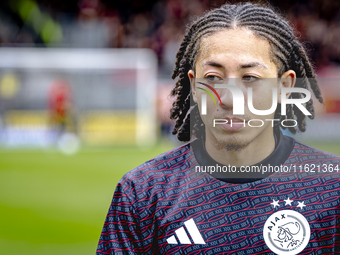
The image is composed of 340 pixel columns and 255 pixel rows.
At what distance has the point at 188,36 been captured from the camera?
194cm

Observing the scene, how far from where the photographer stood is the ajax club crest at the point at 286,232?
1636 mm

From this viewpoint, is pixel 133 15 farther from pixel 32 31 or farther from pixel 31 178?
pixel 31 178

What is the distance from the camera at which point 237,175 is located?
1748 millimetres

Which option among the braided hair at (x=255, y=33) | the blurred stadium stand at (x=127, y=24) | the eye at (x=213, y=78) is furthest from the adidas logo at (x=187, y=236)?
the blurred stadium stand at (x=127, y=24)

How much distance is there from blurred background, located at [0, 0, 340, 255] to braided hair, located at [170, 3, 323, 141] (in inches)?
111

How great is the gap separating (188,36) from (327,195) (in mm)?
825

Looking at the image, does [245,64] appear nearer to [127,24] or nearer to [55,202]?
[55,202]

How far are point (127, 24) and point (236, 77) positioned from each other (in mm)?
21135

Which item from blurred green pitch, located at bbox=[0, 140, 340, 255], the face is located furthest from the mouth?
blurred green pitch, located at bbox=[0, 140, 340, 255]

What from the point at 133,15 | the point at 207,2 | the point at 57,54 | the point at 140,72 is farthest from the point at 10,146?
the point at 207,2

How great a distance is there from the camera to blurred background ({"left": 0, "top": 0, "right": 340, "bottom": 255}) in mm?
6189

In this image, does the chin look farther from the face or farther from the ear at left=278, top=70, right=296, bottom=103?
the ear at left=278, top=70, right=296, bottom=103

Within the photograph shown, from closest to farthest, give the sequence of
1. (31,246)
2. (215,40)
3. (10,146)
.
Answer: (215,40) < (31,246) < (10,146)

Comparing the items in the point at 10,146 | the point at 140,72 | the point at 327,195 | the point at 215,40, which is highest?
the point at 140,72
